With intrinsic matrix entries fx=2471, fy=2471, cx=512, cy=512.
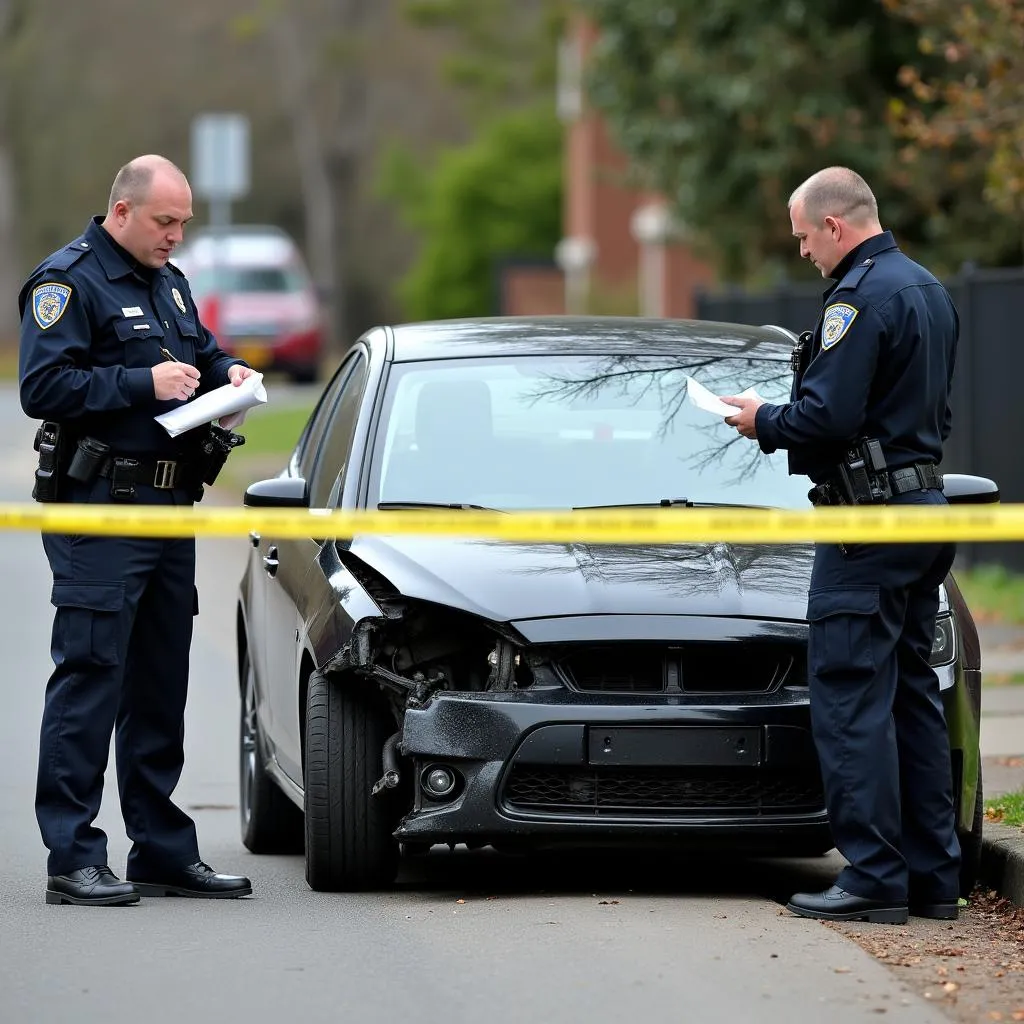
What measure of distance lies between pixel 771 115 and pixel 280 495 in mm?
12982

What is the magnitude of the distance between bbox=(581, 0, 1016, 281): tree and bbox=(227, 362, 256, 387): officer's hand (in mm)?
12613

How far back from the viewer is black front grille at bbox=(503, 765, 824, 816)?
6344 mm

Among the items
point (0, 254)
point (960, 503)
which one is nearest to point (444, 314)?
point (0, 254)

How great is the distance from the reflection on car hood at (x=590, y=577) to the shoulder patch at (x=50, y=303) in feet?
3.35

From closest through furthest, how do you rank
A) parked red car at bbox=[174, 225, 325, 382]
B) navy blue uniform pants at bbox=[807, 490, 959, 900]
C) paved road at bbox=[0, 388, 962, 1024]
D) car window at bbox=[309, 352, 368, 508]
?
1. paved road at bbox=[0, 388, 962, 1024]
2. navy blue uniform pants at bbox=[807, 490, 959, 900]
3. car window at bbox=[309, 352, 368, 508]
4. parked red car at bbox=[174, 225, 325, 382]

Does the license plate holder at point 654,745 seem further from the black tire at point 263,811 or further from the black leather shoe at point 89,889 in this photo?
the black tire at point 263,811

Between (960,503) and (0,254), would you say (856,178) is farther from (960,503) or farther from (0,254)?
(0,254)

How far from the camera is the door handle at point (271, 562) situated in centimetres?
759

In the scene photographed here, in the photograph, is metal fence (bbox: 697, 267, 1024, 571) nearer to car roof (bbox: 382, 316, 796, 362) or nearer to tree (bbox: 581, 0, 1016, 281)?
tree (bbox: 581, 0, 1016, 281)

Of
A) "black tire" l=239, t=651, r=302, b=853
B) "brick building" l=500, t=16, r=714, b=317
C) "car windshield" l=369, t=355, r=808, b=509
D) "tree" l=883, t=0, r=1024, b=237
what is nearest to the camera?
"car windshield" l=369, t=355, r=808, b=509

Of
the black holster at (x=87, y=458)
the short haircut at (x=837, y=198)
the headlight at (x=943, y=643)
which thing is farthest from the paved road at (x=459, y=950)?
the short haircut at (x=837, y=198)

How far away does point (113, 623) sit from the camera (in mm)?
6574

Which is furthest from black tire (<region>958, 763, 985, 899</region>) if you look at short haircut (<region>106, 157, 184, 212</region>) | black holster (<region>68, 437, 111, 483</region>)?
short haircut (<region>106, 157, 184, 212</region>)

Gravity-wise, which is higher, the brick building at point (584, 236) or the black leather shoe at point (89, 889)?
the brick building at point (584, 236)
